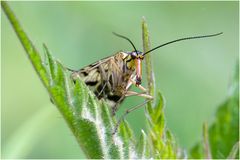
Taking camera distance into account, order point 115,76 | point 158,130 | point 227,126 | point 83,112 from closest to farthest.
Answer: point 83,112, point 158,130, point 227,126, point 115,76

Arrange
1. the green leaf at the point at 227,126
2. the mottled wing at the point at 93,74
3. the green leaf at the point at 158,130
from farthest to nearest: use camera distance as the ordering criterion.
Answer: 1. the mottled wing at the point at 93,74
2. the green leaf at the point at 227,126
3. the green leaf at the point at 158,130

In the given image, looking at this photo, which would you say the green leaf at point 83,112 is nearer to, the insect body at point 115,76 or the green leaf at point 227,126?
the green leaf at point 227,126

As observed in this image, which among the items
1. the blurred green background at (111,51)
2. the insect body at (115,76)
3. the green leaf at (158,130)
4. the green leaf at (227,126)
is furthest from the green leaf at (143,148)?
the blurred green background at (111,51)

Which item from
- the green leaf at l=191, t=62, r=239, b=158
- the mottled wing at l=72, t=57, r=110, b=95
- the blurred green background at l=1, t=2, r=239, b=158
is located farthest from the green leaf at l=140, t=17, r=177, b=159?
the blurred green background at l=1, t=2, r=239, b=158

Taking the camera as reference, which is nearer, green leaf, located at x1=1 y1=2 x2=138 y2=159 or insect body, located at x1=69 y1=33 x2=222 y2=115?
green leaf, located at x1=1 y1=2 x2=138 y2=159

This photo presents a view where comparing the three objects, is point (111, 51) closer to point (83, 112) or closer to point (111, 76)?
point (111, 76)

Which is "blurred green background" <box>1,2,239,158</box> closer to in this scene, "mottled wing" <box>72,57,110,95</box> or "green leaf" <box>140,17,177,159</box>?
"mottled wing" <box>72,57,110,95</box>

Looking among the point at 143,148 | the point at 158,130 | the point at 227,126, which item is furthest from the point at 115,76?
the point at 143,148
